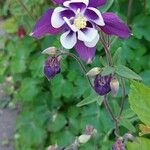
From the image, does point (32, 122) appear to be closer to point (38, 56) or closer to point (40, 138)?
point (40, 138)

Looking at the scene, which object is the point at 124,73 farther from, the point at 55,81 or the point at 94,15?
the point at 55,81

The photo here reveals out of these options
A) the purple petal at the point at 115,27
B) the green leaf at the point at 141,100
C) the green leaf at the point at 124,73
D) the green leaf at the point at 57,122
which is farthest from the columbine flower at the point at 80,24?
the green leaf at the point at 57,122

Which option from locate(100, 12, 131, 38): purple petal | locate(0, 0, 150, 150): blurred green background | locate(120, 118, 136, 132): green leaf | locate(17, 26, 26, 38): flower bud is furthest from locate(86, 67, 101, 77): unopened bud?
locate(17, 26, 26, 38): flower bud

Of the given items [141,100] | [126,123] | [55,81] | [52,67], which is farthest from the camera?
[55,81]

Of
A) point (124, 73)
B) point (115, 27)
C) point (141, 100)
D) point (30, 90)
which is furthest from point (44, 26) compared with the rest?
point (30, 90)

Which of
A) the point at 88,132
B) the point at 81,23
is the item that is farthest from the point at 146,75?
the point at 81,23

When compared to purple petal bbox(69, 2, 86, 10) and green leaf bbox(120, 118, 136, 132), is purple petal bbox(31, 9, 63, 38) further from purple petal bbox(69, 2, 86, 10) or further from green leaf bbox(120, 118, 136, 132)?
green leaf bbox(120, 118, 136, 132)

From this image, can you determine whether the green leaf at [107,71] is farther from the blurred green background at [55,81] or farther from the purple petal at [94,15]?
the blurred green background at [55,81]
